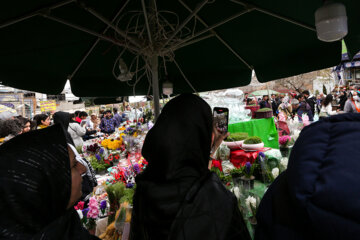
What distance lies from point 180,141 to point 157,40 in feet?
3.96

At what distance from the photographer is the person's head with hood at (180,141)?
3.48 ft

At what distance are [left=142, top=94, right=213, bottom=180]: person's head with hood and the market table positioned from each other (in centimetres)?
340

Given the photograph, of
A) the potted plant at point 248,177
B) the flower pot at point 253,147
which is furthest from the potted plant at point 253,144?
the potted plant at point 248,177

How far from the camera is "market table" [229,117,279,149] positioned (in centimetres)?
430

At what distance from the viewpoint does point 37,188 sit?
3.00 ft

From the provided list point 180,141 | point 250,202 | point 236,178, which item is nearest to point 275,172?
point 236,178

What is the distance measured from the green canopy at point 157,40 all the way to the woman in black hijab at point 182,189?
93cm

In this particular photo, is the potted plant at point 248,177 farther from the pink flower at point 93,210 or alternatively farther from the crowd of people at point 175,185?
the pink flower at point 93,210

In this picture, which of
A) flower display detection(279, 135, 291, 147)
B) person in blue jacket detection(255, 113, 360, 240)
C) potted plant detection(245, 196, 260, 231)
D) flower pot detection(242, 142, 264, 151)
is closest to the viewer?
person in blue jacket detection(255, 113, 360, 240)

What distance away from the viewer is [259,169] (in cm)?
223

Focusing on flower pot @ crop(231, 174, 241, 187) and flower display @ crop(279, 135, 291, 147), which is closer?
flower pot @ crop(231, 174, 241, 187)

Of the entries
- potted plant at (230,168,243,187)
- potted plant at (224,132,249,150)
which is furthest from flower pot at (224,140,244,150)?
potted plant at (230,168,243,187)

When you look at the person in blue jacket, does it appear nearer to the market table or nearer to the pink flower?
the pink flower

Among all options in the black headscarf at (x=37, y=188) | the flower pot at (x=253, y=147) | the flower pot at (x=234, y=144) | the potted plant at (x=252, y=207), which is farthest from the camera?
the flower pot at (x=234, y=144)
